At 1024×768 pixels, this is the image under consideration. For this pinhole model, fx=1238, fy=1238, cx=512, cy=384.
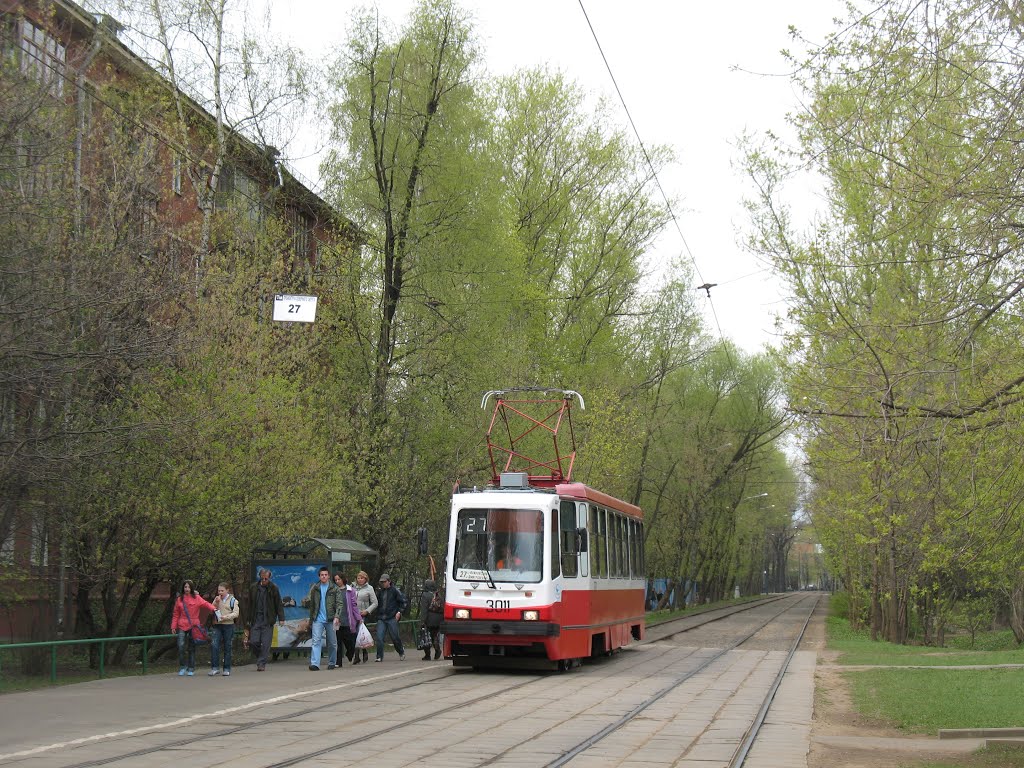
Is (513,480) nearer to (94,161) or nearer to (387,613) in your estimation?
(387,613)

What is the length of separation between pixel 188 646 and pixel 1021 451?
40.6ft

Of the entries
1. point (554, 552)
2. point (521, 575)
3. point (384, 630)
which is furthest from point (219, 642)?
point (554, 552)

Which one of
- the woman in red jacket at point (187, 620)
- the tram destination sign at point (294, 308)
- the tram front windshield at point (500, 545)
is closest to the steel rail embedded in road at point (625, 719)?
the tram front windshield at point (500, 545)

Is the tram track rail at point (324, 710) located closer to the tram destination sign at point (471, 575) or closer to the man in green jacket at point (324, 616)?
the tram destination sign at point (471, 575)

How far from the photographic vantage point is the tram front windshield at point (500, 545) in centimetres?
1967

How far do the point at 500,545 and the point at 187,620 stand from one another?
196 inches

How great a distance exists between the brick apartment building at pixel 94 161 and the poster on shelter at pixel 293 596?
3.53m

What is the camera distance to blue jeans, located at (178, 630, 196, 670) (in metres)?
18.3

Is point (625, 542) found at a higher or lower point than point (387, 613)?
higher

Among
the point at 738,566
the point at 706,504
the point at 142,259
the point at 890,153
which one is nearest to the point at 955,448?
the point at 890,153

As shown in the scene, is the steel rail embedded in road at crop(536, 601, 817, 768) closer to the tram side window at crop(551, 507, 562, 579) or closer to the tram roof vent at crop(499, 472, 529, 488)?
the tram side window at crop(551, 507, 562, 579)

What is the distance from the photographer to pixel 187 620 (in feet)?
60.1

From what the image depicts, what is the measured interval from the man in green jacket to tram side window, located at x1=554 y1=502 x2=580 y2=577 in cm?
376

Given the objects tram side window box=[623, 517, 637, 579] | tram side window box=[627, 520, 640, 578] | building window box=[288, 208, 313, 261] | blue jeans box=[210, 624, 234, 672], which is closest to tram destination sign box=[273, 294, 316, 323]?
blue jeans box=[210, 624, 234, 672]
